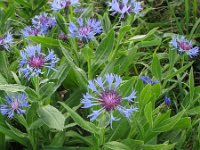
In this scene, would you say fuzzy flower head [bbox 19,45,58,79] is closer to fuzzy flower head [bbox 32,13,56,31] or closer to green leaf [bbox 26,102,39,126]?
green leaf [bbox 26,102,39,126]

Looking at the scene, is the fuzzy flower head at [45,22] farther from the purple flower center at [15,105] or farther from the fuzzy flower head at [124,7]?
the purple flower center at [15,105]

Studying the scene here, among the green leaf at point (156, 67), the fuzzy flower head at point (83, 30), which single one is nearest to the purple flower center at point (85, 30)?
the fuzzy flower head at point (83, 30)

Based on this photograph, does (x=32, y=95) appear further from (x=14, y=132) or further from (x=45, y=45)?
(x=45, y=45)

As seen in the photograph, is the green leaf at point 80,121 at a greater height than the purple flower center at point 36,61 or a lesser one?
lesser

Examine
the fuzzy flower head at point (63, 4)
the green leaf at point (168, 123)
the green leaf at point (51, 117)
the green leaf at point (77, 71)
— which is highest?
the fuzzy flower head at point (63, 4)

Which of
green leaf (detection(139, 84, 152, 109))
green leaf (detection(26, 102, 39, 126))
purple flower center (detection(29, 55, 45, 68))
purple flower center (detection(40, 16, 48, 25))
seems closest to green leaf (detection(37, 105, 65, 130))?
green leaf (detection(26, 102, 39, 126))

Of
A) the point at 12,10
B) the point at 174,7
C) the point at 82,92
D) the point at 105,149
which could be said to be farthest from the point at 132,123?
the point at 174,7

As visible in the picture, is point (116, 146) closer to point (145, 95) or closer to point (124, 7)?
point (145, 95)

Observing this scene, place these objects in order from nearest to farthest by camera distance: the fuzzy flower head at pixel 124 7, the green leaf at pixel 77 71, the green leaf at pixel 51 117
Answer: the green leaf at pixel 51 117 → the green leaf at pixel 77 71 → the fuzzy flower head at pixel 124 7
